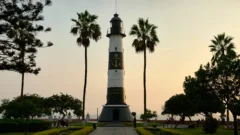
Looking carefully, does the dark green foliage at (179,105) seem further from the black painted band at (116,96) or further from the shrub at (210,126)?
the shrub at (210,126)

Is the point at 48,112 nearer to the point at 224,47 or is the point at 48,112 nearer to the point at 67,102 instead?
the point at 67,102

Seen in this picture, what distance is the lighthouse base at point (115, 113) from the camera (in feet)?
180

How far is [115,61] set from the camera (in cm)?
5634

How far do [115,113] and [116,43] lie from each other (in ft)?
38.3

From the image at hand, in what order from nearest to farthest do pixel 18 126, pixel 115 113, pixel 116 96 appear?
pixel 18 126, pixel 115 113, pixel 116 96

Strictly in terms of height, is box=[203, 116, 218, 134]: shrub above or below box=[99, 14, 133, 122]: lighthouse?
below

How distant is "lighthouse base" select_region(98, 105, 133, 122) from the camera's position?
54828 mm

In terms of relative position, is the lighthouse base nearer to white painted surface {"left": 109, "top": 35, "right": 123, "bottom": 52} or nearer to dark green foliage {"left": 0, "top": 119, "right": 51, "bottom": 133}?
white painted surface {"left": 109, "top": 35, "right": 123, "bottom": 52}

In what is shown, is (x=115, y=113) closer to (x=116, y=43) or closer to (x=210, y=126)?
(x=116, y=43)

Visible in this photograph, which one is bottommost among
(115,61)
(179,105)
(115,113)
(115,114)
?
(115,114)

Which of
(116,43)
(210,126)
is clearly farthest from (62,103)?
(210,126)

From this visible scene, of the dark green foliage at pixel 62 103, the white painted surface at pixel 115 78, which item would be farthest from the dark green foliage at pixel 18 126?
the white painted surface at pixel 115 78

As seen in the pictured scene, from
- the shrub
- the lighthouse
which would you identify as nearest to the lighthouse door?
the lighthouse

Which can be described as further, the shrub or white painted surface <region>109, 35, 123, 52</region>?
white painted surface <region>109, 35, 123, 52</region>
